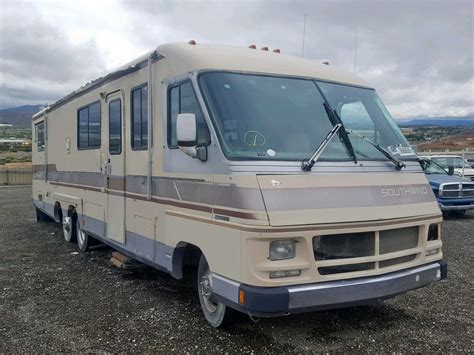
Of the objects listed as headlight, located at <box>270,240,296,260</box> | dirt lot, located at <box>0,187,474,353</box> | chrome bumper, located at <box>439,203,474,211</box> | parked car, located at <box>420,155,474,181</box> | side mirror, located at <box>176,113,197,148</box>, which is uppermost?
side mirror, located at <box>176,113,197,148</box>

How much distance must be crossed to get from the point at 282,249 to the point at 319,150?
1.03m

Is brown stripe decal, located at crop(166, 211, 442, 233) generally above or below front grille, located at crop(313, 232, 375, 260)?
above

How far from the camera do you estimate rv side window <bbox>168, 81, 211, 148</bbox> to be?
482 cm

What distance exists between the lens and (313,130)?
4918 millimetres

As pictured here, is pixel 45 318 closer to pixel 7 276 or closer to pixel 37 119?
pixel 7 276

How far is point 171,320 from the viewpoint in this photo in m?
5.48

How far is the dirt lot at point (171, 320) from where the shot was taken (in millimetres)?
4820

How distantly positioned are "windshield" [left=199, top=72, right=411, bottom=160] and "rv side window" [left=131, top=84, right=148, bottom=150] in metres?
1.49

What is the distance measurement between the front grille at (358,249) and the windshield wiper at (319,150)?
643 millimetres

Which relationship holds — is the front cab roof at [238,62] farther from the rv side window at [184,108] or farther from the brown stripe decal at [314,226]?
the brown stripe decal at [314,226]

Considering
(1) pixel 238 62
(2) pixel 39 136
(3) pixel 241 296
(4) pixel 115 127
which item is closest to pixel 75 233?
(4) pixel 115 127

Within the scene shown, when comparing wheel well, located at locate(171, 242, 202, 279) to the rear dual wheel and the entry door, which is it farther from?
the rear dual wheel

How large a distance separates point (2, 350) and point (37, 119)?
8.77m

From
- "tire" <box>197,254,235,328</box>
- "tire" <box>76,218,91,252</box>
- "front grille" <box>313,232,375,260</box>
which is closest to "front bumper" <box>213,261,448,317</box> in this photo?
"front grille" <box>313,232,375,260</box>
